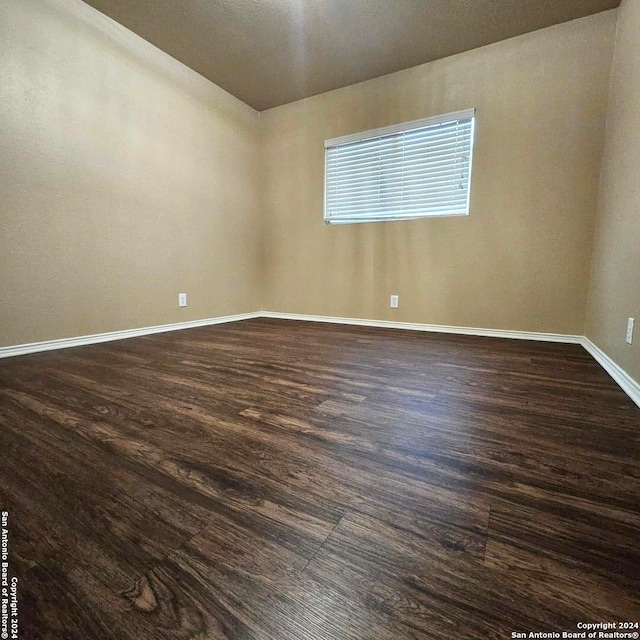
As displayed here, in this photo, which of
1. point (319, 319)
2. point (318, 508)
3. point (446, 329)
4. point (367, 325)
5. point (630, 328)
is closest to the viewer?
point (318, 508)

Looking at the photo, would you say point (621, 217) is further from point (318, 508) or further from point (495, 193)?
point (318, 508)

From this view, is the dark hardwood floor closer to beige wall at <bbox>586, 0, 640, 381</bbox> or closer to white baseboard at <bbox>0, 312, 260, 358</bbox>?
beige wall at <bbox>586, 0, 640, 381</bbox>

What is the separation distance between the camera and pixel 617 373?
1606 mm

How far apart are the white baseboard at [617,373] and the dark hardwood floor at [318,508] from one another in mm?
53

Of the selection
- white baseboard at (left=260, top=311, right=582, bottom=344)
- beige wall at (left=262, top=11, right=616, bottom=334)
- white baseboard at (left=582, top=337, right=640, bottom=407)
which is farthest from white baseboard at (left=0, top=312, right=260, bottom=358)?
white baseboard at (left=582, top=337, right=640, bottom=407)

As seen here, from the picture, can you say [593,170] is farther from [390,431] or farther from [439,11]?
[390,431]

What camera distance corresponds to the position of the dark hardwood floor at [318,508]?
49 cm

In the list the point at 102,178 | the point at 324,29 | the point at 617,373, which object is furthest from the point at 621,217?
the point at 102,178

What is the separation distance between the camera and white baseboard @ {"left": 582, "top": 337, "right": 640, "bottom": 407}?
1.37 meters

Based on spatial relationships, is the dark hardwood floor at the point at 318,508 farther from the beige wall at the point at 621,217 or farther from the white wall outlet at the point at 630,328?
the beige wall at the point at 621,217

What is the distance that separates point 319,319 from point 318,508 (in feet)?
9.38

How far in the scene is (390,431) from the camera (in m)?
1.08

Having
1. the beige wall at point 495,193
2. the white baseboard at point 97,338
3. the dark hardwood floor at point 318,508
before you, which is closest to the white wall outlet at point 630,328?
the dark hardwood floor at point 318,508

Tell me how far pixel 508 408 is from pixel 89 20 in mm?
3462
